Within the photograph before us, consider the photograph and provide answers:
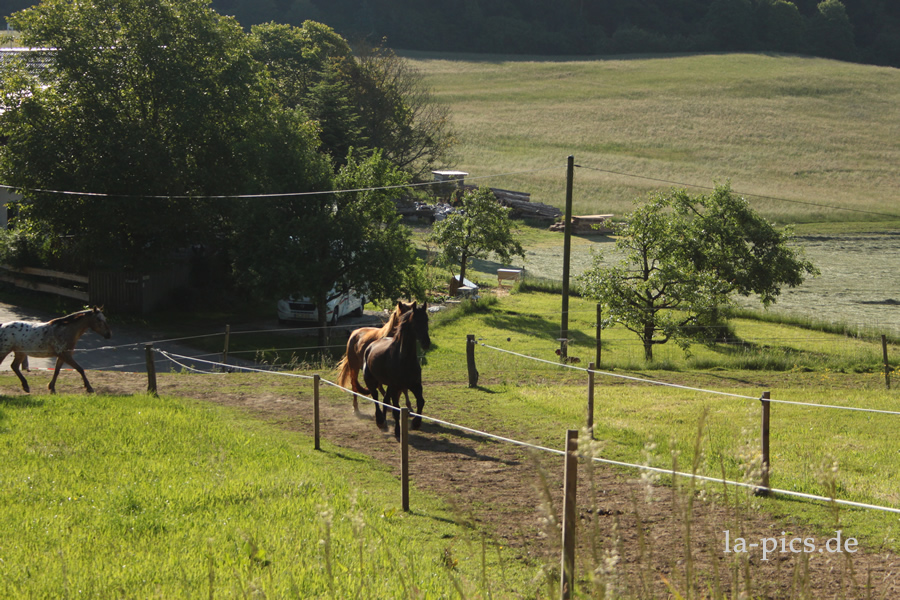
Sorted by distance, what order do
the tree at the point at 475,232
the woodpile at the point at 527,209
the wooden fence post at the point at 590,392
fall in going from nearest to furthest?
the wooden fence post at the point at 590,392, the tree at the point at 475,232, the woodpile at the point at 527,209

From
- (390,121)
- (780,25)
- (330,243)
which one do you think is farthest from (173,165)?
(780,25)

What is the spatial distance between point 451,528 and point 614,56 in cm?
13072

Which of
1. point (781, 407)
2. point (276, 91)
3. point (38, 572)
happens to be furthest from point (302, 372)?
point (276, 91)

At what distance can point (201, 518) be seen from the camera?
7246 millimetres

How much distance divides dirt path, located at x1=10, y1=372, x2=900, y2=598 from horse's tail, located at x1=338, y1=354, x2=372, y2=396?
44 centimetres

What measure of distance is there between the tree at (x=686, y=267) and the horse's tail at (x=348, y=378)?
1313 cm

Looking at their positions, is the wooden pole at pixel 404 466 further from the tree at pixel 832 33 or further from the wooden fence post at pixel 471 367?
the tree at pixel 832 33

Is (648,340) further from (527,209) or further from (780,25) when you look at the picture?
(780,25)

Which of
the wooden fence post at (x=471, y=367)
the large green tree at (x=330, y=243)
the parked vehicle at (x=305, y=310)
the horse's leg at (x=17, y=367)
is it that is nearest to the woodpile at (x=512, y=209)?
the parked vehicle at (x=305, y=310)

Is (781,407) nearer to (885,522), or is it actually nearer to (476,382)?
(476,382)

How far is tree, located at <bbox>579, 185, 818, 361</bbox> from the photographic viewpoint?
82.7 feet

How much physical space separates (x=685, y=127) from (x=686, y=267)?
64.1 m

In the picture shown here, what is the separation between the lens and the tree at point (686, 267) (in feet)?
82.7

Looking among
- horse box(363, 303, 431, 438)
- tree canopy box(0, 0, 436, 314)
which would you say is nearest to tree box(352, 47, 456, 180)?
tree canopy box(0, 0, 436, 314)
